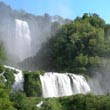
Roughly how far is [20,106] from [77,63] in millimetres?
32418

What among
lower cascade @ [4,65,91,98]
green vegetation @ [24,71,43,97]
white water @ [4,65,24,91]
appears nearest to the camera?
white water @ [4,65,24,91]

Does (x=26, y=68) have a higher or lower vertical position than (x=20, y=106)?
higher

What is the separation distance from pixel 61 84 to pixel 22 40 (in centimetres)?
3167

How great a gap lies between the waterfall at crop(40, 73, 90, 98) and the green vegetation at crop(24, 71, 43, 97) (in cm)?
85

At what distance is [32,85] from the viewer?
69.6m

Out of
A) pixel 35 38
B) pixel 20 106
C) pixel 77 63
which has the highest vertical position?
pixel 35 38

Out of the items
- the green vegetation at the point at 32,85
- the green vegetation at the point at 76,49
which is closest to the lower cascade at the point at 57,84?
the green vegetation at the point at 32,85

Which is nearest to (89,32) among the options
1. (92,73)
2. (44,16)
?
(92,73)

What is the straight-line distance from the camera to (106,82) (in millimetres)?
85750

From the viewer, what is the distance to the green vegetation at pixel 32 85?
229 feet

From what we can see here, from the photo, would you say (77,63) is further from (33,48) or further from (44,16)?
(44,16)

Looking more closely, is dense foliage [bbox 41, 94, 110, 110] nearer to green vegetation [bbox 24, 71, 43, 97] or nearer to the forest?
green vegetation [bbox 24, 71, 43, 97]

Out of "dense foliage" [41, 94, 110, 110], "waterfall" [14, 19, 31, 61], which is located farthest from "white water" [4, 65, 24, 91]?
"waterfall" [14, 19, 31, 61]

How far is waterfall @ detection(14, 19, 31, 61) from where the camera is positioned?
102 meters
